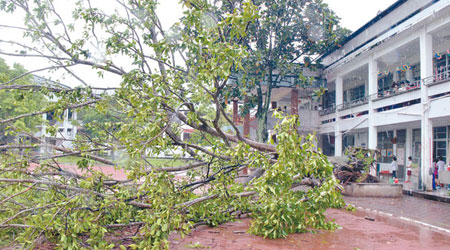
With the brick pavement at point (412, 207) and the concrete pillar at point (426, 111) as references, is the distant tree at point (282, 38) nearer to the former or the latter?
the concrete pillar at point (426, 111)

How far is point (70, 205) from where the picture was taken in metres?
4.53

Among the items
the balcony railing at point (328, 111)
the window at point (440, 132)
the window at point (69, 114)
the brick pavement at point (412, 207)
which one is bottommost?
the brick pavement at point (412, 207)

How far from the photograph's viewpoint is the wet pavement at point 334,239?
542 centimetres

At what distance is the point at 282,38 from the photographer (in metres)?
14.8

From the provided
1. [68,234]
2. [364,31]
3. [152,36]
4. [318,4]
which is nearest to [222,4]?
[318,4]

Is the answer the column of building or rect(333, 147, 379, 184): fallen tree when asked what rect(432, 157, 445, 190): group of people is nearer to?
rect(333, 147, 379, 184): fallen tree

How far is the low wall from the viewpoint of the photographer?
11.9 m

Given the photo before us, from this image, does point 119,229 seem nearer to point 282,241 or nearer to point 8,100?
point 282,241

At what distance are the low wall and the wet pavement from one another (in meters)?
4.73

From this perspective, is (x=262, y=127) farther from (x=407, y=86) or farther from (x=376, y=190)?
(x=407, y=86)

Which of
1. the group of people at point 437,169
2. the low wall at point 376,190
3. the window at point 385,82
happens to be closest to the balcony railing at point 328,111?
the window at point 385,82

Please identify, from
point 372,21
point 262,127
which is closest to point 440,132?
point 372,21

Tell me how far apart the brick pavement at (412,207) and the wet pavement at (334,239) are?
1097 mm

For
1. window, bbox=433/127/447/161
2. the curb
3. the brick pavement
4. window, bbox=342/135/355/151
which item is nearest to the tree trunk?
the brick pavement
